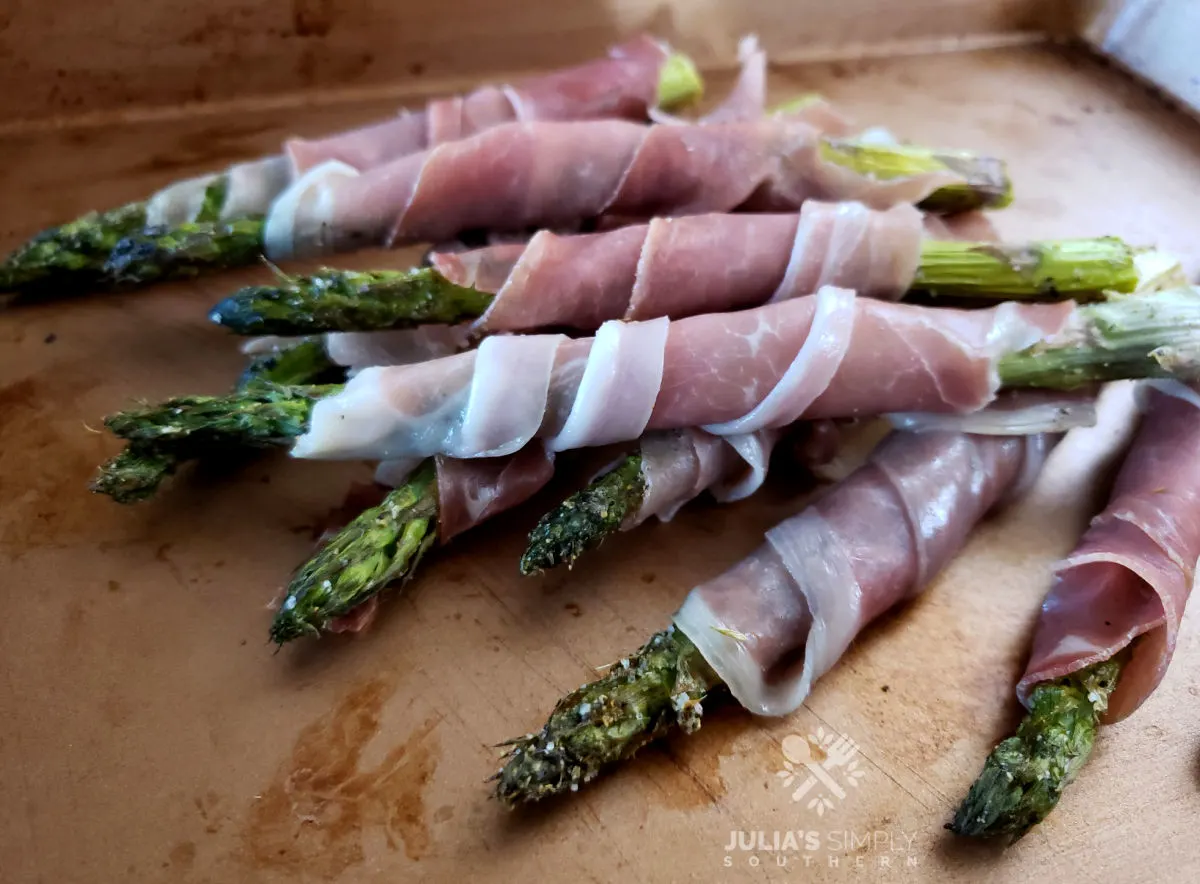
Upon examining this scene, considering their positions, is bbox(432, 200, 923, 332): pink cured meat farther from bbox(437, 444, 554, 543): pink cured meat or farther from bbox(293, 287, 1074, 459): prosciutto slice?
bbox(437, 444, 554, 543): pink cured meat

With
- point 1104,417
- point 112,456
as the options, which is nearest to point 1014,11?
point 1104,417

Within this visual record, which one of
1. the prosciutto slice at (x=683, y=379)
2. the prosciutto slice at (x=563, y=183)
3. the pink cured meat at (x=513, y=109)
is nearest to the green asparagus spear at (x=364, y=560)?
the prosciutto slice at (x=683, y=379)

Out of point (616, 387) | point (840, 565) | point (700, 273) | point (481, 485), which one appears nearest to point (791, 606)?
point (840, 565)

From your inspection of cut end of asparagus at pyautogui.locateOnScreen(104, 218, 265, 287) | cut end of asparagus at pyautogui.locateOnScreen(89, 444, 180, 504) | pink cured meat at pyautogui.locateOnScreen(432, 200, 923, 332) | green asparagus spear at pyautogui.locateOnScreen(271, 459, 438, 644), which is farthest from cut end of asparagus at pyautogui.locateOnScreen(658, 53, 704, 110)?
cut end of asparagus at pyautogui.locateOnScreen(89, 444, 180, 504)

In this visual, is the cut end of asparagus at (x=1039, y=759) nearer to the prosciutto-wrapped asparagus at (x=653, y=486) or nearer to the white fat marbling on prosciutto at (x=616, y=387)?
the prosciutto-wrapped asparagus at (x=653, y=486)

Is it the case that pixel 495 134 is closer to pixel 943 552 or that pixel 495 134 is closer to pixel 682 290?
Result: pixel 682 290

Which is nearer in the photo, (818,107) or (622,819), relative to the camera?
(622,819)
